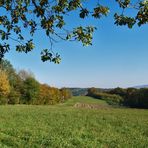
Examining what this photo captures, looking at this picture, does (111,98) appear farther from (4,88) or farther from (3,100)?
(4,88)

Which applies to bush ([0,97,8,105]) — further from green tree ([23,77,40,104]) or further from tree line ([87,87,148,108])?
tree line ([87,87,148,108])

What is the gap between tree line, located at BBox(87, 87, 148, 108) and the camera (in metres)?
130

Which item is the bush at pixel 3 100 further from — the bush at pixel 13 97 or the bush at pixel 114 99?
the bush at pixel 114 99

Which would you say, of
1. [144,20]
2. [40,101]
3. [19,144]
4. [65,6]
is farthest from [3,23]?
[40,101]

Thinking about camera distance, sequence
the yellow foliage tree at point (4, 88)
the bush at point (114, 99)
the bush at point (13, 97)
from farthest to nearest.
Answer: the bush at point (114, 99) → the bush at point (13, 97) → the yellow foliage tree at point (4, 88)

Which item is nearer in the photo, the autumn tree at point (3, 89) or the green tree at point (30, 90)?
the autumn tree at point (3, 89)

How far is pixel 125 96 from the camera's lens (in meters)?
161

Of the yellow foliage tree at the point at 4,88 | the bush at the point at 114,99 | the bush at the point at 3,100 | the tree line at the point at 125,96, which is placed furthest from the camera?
the bush at the point at 114,99

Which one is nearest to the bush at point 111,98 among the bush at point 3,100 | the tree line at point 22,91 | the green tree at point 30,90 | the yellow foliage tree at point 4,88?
the tree line at point 22,91

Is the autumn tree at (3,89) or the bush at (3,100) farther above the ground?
the autumn tree at (3,89)

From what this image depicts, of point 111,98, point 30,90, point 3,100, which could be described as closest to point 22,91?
point 30,90

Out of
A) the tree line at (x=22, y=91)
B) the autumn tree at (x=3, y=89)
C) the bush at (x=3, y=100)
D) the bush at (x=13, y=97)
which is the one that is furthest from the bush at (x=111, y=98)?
the autumn tree at (x=3, y=89)

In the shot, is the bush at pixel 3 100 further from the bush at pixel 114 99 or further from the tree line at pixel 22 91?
the bush at pixel 114 99

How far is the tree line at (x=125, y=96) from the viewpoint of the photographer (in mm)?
129500
